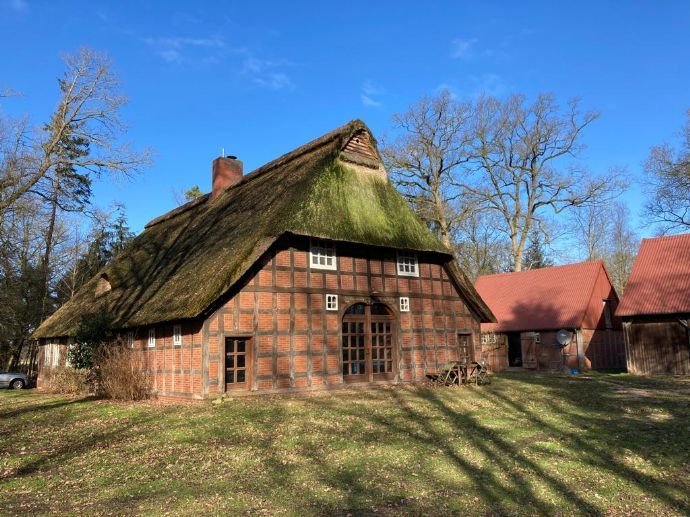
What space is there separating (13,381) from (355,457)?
85.2 ft

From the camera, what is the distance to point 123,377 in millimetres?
17812

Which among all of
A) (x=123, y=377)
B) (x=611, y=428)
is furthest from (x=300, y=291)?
(x=611, y=428)

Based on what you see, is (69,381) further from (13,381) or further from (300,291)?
(300,291)

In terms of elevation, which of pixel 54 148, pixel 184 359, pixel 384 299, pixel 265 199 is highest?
pixel 54 148

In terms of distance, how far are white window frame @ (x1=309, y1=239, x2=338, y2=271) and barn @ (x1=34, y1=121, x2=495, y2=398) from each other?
0.04 m

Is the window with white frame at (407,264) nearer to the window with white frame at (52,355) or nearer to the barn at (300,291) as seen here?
the barn at (300,291)

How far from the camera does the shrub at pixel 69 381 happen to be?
2050 centimetres

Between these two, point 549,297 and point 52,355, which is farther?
point 549,297

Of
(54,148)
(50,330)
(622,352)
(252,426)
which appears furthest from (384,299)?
(622,352)

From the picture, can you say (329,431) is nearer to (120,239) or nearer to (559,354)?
(559,354)

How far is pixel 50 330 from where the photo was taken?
26031mm

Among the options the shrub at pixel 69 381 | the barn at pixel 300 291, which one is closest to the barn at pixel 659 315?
the barn at pixel 300 291

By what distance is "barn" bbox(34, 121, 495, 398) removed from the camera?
16625 millimetres

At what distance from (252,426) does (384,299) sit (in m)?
9.33
